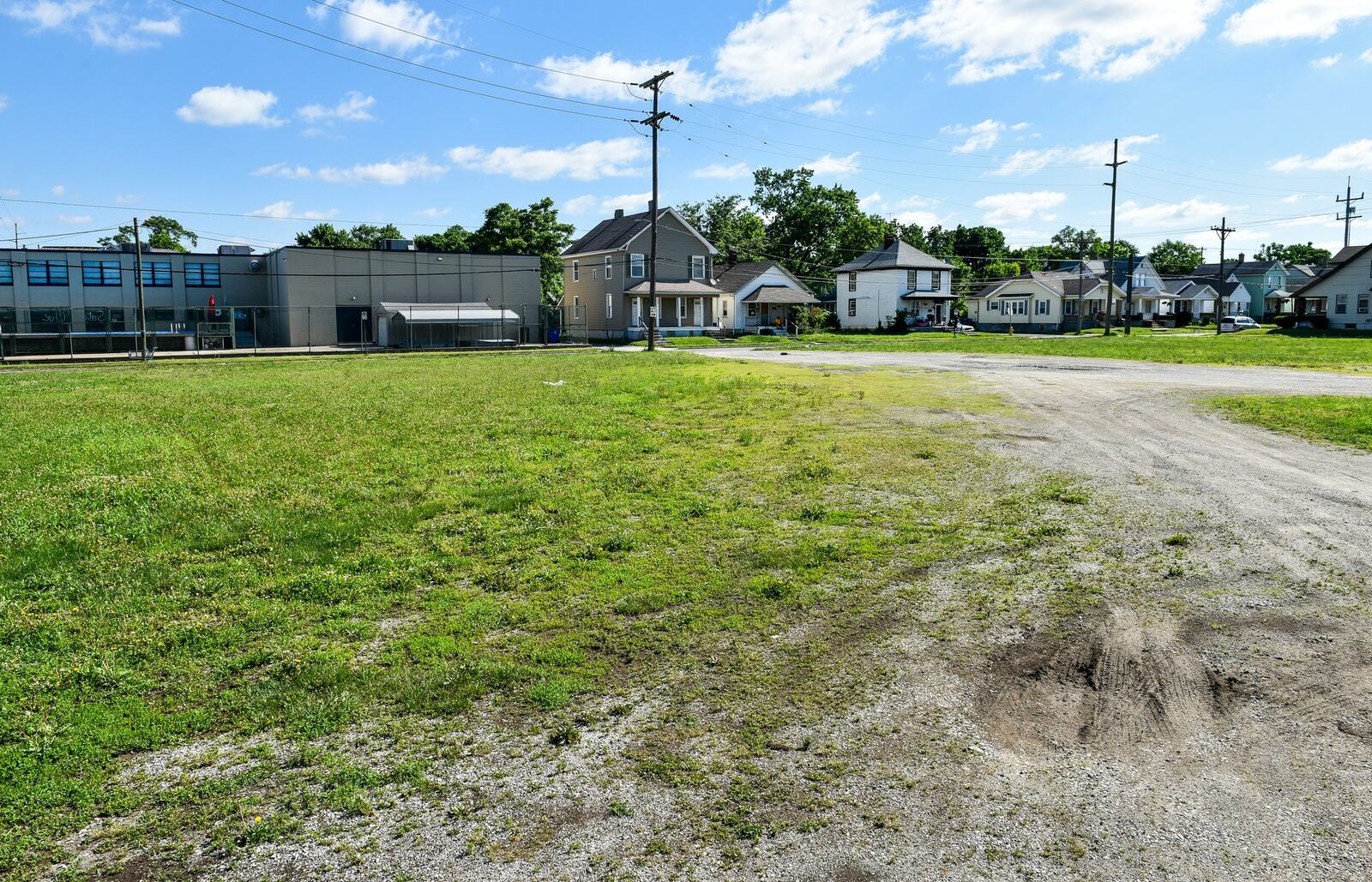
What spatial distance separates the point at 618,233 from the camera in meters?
63.7

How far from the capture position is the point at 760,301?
67.4 meters

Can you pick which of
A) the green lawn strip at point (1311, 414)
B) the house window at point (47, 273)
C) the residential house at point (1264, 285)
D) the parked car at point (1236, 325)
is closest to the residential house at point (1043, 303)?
the parked car at point (1236, 325)

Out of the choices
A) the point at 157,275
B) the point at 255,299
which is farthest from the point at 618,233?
the point at 157,275

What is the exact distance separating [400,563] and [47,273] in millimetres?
57486

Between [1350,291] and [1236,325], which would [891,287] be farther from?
[1350,291]

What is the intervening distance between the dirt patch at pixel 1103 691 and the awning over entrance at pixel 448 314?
4697 centimetres

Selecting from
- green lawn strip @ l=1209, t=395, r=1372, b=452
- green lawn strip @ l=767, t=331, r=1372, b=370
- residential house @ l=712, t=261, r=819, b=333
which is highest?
residential house @ l=712, t=261, r=819, b=333

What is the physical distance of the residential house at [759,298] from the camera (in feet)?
219

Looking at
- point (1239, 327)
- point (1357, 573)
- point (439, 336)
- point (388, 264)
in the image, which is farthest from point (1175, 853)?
point (1239, 327)

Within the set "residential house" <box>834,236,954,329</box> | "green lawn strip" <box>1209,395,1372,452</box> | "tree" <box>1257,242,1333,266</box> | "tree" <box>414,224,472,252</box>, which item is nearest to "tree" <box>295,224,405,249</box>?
"tree" <box>414,224,472,252</box>

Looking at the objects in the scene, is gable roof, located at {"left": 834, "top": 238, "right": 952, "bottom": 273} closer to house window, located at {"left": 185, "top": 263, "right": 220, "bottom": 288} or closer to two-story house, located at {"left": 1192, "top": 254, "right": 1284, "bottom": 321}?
house window, located at {"left": 185, "top": 263, "right": 220, "bottom": 288}

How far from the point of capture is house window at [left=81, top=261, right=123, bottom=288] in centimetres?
5322

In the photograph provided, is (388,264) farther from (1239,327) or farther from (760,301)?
(1239,327)

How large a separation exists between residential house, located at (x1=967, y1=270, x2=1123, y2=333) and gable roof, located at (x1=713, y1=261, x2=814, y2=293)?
25663 millimetres
